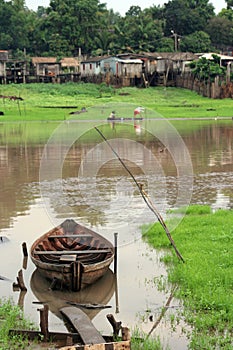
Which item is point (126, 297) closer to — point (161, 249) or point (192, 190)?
point (161, 249)

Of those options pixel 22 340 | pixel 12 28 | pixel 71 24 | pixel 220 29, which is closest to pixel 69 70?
pixel 71 24

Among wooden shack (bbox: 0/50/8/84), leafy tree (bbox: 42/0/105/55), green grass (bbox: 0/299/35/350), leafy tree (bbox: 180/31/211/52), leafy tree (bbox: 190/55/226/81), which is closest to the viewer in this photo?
green grass (bbox: 0/299/35/350)

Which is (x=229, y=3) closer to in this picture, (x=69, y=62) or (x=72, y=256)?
(x=69, y=62)

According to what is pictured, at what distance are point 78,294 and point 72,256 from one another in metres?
0.73

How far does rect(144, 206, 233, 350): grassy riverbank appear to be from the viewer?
8047 millimetres

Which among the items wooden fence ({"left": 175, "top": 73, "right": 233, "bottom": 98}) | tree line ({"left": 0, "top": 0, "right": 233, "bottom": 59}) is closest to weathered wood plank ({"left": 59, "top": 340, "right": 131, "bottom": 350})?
wooden fence ({"left": 175, "top": 73, "right": 233, "bottom": 98})

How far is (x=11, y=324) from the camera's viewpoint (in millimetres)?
8430

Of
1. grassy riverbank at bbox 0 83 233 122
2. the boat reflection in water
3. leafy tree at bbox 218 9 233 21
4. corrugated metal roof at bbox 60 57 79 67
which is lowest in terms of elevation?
the boat reflection in water

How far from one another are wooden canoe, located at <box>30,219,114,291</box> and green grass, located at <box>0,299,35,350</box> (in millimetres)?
904

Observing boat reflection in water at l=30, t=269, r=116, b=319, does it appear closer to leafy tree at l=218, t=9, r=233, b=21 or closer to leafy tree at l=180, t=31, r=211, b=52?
leafy tree at l=180, t=31, r=211, b=52

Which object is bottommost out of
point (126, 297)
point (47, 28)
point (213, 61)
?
point (126, 297)

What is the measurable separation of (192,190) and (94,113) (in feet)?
103

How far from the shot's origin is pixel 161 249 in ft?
39.9

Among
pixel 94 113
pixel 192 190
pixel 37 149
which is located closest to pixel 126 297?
pixel 192 190
